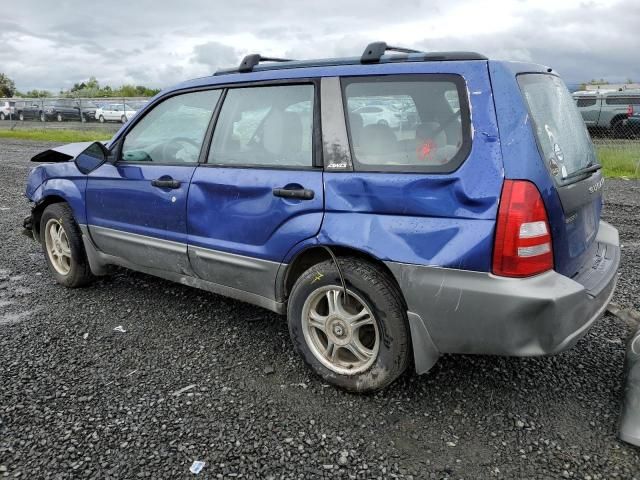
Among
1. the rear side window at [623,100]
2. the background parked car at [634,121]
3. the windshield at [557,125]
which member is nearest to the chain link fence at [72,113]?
the rear side window at [623,100]

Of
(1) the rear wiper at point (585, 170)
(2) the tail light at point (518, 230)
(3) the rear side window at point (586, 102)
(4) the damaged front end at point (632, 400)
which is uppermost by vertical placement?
(3) the rear side window at point (586, 102)

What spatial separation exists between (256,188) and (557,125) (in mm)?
1664

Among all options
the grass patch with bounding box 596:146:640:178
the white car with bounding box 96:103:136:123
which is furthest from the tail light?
the white car with bounding box 96:103:136:123

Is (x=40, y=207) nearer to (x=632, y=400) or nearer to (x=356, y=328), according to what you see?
(x=356, y=328)

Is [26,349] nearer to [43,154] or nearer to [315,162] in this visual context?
[43,154]

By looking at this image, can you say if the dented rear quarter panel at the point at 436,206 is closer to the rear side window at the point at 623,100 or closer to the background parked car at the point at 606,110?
the rear side window at the point at 623,100

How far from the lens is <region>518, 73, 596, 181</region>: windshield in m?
2.66

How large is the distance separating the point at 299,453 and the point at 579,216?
1.83 meters

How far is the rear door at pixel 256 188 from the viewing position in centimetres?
308

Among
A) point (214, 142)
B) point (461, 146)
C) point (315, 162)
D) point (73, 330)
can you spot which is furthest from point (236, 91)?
point (73, 330)

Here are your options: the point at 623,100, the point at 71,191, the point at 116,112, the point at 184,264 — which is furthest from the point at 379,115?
the point at 116,112

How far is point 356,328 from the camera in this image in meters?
2.98

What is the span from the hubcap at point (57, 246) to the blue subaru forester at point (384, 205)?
3.67 feet

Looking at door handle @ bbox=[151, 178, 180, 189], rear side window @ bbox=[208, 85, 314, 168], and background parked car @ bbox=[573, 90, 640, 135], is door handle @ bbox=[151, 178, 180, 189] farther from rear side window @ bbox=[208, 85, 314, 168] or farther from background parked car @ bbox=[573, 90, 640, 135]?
background parked car @ bbox=[573, 90, 640, 135]
